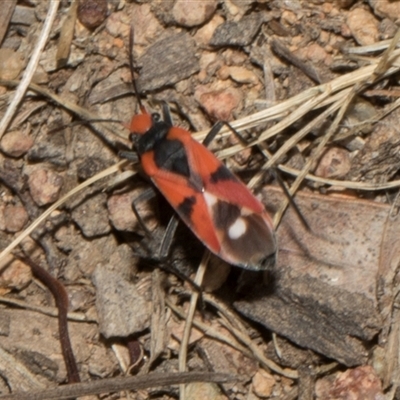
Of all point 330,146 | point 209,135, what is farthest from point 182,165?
point 330,146

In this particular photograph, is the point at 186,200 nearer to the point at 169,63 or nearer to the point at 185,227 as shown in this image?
the point at 185,227

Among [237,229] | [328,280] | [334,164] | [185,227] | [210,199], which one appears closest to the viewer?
[237,229]

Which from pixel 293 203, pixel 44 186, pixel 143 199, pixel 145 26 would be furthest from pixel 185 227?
pixel 145 26

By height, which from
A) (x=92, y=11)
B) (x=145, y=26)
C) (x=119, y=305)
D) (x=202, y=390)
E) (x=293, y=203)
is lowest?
(x=202, y=390)

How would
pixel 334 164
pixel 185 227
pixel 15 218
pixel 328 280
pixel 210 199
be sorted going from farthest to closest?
pixel 15 218, pixel 185 227, pixel 334 164, pixel 328 280, pixel 210 199

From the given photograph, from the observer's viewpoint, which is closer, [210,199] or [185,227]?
[210,199]
